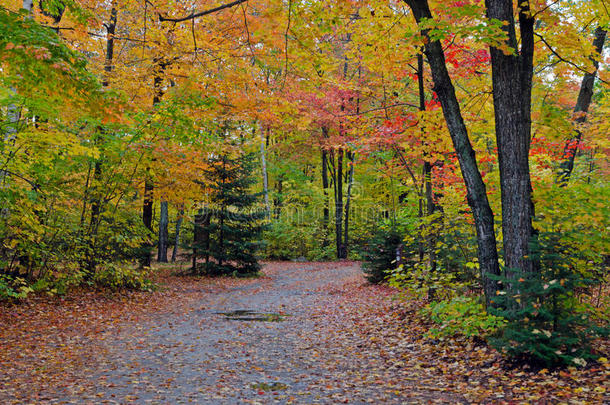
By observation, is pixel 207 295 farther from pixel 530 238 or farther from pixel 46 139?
pixel 530 238

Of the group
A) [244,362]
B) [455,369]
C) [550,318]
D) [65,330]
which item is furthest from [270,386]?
[65,330]

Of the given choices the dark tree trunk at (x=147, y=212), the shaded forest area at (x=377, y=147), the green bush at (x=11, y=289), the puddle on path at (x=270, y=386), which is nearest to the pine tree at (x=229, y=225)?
the shaded forest area at (x=377, y=147)

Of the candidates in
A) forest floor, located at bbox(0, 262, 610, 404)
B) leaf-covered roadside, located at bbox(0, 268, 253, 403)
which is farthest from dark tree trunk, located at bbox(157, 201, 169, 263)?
forest floor, located at bbox(0, 262, 610, 404)

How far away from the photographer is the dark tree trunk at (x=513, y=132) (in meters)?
5.63

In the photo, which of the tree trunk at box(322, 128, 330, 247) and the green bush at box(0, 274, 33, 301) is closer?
the green bush at box(0, 274, 33, 301)

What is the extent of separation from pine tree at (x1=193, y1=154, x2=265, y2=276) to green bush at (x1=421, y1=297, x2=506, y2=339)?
35.4 ft

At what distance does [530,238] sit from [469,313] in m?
1.74

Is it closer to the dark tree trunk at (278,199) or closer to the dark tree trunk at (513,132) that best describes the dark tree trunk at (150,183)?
the dark tree trunk at (513,132)

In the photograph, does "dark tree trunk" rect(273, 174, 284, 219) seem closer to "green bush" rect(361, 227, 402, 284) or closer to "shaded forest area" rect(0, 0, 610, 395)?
"shaded forest area" rect(0, 0, 610, 395)

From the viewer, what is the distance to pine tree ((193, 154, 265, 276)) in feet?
54.0

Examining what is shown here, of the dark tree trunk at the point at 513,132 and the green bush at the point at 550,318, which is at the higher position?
the dark tree trunk at the point at 513,132

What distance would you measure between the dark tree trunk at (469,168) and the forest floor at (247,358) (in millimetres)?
1248

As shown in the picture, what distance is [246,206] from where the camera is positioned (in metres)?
16.9

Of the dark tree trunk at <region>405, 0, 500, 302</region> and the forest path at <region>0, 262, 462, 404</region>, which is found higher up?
the dark tree trunk at <region>405, 0, 500, 302</region>
